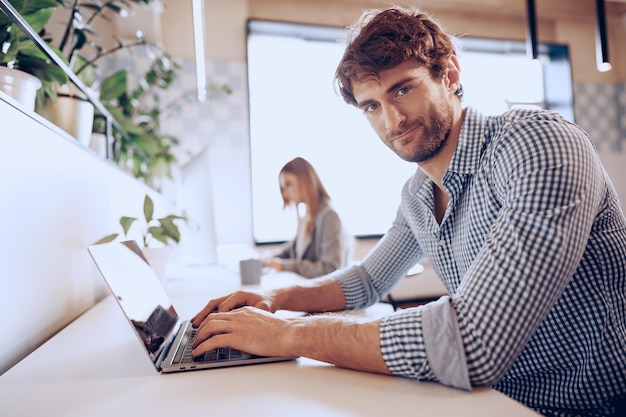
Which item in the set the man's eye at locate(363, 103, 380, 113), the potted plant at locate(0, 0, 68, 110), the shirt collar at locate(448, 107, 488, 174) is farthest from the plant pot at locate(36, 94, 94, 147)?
the shirt collar at locate(448, 107, 488, 174)

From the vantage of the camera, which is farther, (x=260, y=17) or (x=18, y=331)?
(x=260, y=17)

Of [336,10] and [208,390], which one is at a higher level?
[336,10]

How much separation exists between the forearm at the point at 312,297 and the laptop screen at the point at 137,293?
0.25 m

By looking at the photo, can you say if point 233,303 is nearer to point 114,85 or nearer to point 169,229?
point 169,229

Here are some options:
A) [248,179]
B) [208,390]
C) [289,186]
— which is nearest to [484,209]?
[208,390]

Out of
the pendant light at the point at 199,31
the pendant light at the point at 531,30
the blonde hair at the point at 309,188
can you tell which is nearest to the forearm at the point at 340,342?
the pendant light at the point at 199,31

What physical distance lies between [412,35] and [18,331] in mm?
1049

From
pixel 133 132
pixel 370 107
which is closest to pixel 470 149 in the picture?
pixel 370 107

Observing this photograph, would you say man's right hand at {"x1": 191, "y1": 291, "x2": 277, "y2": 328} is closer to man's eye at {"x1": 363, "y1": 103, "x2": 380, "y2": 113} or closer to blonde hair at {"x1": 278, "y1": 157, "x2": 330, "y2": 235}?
man's eye at {"x1": 363, "y1": 103, "x2": 380, "y2": 113}

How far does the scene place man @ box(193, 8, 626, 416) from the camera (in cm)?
55

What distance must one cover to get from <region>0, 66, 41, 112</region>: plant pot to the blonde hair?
6.16ft

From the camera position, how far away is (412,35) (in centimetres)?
102

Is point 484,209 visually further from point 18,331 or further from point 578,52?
point 578,52

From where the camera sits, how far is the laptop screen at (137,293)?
68cm
